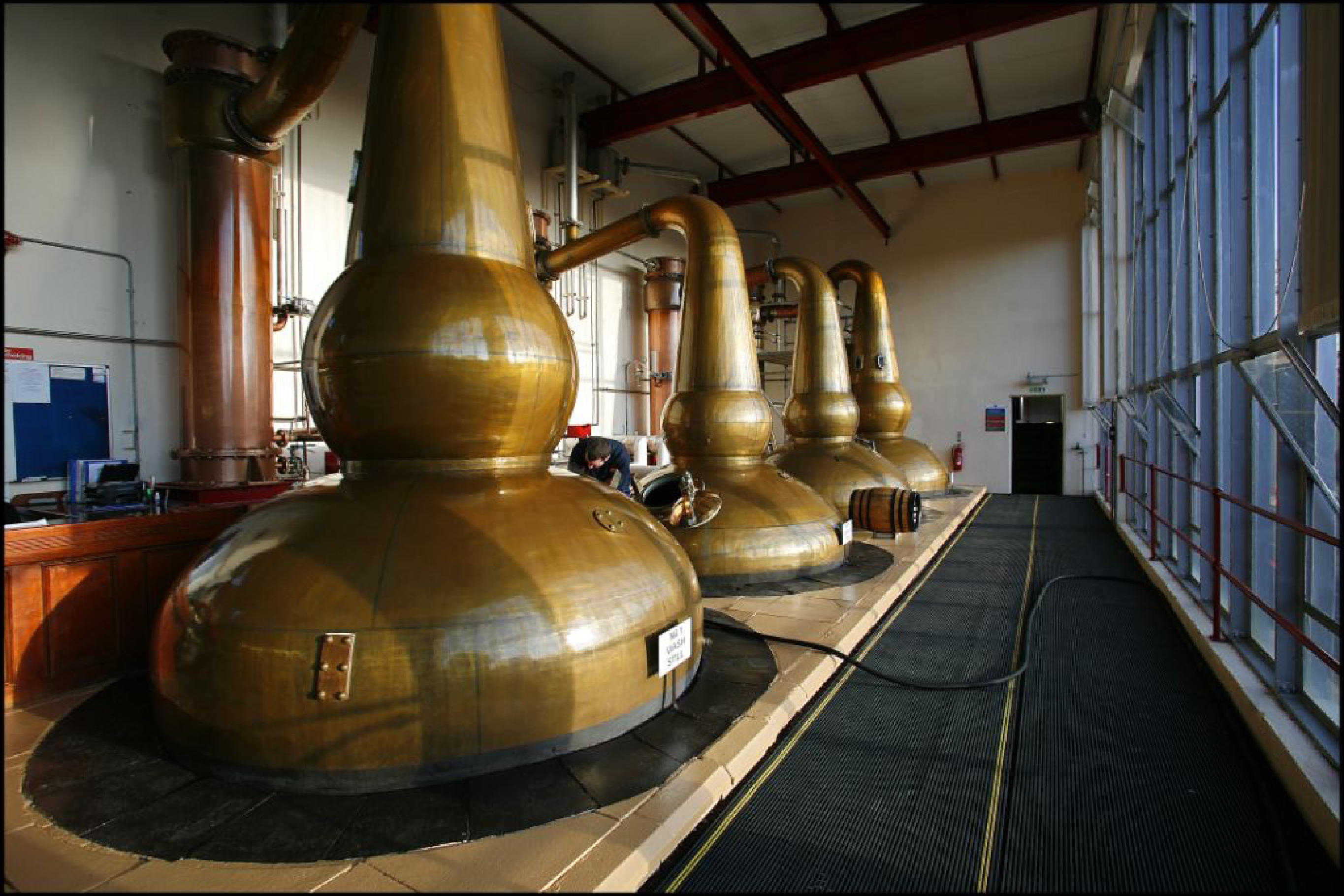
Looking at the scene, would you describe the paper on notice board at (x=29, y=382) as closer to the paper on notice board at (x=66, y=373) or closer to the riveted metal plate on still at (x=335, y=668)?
the paper on notice board at (x=66, y=373)

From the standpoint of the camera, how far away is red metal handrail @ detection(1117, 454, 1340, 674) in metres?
2.77

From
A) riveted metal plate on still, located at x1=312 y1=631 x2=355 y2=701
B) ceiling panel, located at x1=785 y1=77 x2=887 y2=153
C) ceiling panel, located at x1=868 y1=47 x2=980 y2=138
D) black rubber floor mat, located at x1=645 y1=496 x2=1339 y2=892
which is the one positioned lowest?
black rubber floor mat, located at x1=645 y1=496 x2=1339 y2=892

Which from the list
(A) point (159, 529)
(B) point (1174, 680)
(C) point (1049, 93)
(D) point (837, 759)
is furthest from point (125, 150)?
(C) point (1049, 93)

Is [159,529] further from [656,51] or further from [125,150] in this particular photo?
[656,51]

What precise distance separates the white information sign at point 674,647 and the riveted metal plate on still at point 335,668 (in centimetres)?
121

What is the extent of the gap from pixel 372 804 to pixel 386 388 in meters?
1.53

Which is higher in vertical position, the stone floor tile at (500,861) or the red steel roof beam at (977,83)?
the red steel roof beam at (977,83)

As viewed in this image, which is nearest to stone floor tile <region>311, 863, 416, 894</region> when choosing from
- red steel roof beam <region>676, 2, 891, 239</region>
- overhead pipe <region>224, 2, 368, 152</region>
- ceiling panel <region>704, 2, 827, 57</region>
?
overhead pipe <region>224, 2, 368, 152</region>

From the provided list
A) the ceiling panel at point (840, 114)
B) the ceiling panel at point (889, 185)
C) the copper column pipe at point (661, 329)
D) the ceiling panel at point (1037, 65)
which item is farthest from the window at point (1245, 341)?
the ceiling panel at point (889, 185)

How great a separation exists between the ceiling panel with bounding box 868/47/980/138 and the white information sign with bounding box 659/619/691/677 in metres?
9.91

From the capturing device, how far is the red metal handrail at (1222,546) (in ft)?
9.09

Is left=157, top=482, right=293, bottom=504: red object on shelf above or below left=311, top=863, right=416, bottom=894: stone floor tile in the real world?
above

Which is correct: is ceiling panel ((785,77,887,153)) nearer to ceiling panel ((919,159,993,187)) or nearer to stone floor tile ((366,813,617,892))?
ceiling panel ((919,159,993,187))

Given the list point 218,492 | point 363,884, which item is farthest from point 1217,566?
point 218,492
